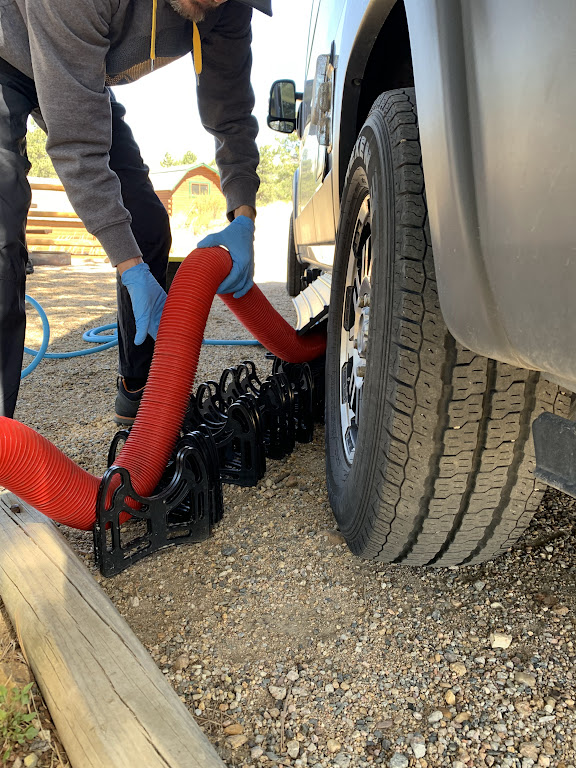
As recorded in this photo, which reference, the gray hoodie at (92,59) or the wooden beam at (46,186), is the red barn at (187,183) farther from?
the gray hoodie at (92,59)

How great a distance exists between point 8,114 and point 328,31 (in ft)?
4.28

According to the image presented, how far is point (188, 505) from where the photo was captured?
2041mm

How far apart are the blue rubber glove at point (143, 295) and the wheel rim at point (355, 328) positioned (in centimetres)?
75

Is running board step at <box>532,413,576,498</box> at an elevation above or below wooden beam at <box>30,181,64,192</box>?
above

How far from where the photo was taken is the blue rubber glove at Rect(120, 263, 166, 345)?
230cm

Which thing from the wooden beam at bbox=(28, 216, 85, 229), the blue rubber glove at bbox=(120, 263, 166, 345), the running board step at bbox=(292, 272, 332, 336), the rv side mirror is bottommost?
the wooden beam at bbox=(28, 216, 85, 229)

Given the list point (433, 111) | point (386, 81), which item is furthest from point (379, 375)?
point (386, 81)

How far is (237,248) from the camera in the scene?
2.48 meters

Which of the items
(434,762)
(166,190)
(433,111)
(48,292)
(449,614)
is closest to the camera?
(433,111)

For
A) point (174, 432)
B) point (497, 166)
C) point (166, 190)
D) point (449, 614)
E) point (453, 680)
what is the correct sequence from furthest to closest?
point (166, 190)
point (174, 432)
point (449, 614)
point (453, 680)
point (497, 166)

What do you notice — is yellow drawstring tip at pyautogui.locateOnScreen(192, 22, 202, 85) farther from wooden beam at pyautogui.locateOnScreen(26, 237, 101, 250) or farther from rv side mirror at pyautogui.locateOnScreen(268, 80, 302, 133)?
wooden beam at pyautogui.locateOnScreen(26, 237, 101, 250)

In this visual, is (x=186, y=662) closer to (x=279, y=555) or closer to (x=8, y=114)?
(x=279, y=555)

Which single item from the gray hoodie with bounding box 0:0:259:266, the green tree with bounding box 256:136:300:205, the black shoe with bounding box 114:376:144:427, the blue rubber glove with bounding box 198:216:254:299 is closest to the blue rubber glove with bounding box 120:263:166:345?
the gray hoodie with bounding box 0:0:259:266

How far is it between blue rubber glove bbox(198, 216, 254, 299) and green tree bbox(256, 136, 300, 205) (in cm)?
3628
